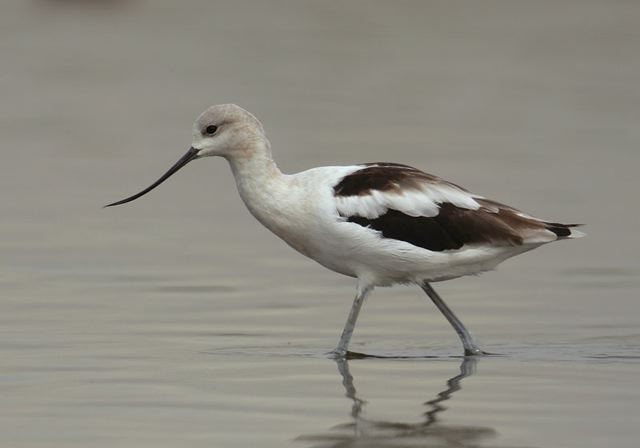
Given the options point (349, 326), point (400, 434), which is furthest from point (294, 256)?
point (400, 434)

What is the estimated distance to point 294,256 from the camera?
533 inches

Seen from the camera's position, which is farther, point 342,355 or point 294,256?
point 294,256

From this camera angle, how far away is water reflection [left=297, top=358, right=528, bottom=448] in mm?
8094

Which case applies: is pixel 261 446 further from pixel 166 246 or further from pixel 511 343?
pixel 166 246

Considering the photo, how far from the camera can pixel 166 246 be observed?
1383cm

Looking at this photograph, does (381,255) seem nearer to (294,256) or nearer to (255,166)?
(255,166)

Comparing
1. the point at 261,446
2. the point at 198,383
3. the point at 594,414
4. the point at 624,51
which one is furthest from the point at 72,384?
the point at 624,51

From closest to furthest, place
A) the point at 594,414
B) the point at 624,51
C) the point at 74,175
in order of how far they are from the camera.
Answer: the point at 594,414
the point at 74,175
the point at 624,51

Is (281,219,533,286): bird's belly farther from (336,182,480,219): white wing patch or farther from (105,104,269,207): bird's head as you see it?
(105,104,269,207): bird's head

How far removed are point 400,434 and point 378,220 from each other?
2.46 meters

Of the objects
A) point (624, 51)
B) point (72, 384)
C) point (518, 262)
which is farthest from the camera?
point (624, 51)

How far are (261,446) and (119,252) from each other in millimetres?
5677

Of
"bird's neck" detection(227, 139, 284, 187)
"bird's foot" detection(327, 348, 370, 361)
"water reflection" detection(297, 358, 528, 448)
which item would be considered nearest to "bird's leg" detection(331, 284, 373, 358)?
"bird's foot" detection(327, 348, 370, 361)

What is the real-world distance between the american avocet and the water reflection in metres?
1.73
